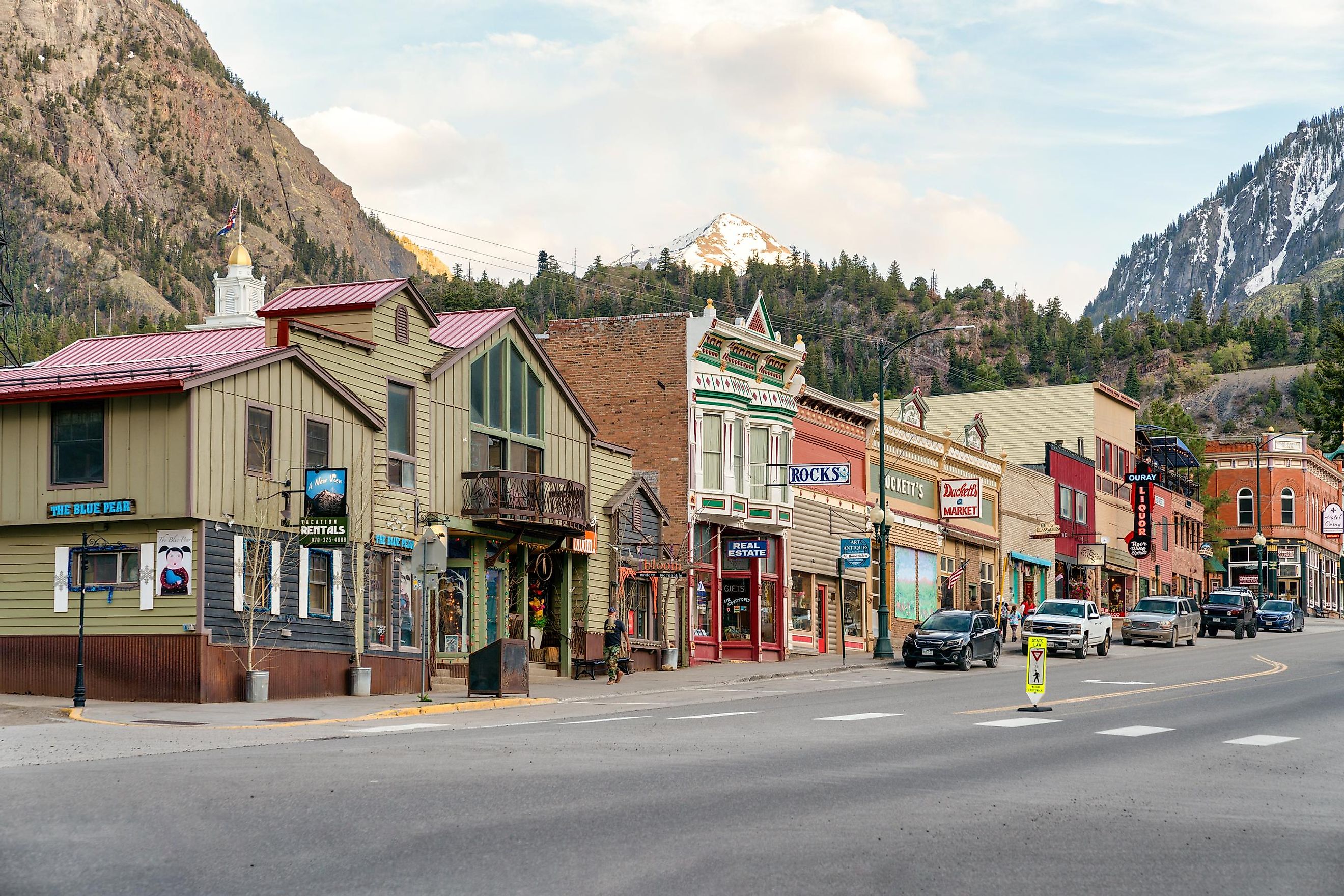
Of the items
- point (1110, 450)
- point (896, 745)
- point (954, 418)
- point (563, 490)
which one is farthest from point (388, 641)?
point (1110, 450)

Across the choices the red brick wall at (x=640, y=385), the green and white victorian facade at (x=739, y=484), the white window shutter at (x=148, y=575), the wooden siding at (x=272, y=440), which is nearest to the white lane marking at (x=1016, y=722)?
the wooden siding at (x=272, y=440)

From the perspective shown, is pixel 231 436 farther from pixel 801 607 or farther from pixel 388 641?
pixel 801 607

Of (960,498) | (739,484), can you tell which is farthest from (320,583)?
(960,498)

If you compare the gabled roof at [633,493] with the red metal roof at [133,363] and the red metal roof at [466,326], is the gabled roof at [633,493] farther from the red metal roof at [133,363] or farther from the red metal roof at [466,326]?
the red metal roof at [133,363]

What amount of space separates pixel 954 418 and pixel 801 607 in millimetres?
34249

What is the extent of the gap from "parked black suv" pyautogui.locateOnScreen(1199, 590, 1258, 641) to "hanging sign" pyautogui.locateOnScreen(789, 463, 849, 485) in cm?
2314

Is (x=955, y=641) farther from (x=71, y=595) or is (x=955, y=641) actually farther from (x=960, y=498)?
(x=71, y=595)

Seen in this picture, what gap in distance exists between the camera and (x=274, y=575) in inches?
1133

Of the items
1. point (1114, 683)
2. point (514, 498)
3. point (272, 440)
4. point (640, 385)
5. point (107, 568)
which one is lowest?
point (1114, 683)

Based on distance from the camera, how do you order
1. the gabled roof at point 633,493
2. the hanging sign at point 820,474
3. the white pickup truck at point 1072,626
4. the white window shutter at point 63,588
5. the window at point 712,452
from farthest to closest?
the white pickup truck at point 1072,626, the hanging sign at point 820,474, the window at point 712,452, the gabled roof at point 633,493, the white window shutter at point 63,588

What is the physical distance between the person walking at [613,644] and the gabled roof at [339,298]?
874 cm

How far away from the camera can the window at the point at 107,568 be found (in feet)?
90.6

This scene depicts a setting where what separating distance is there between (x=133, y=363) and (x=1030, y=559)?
47122 mm

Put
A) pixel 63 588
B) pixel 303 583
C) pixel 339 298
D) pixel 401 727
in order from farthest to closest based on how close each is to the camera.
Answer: pixel 339 298, pixel 303 583, pixel 63 588, pixel 401 727
